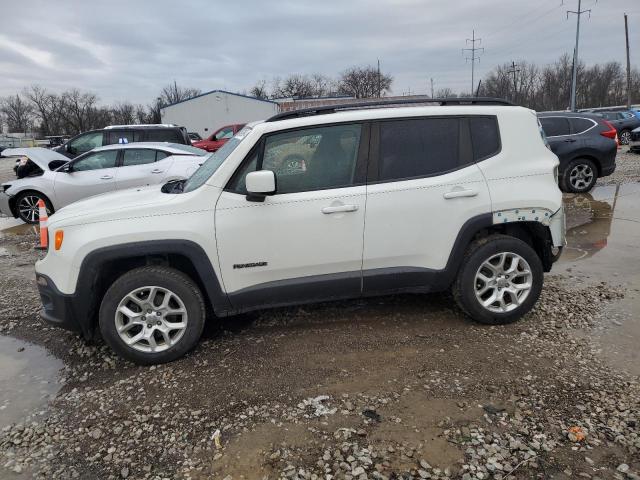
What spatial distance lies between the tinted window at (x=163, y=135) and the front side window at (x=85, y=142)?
1.34 m

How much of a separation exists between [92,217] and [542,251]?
3821mm

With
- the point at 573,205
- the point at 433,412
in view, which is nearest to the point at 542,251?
the point at 433,412

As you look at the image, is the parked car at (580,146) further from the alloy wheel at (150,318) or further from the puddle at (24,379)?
the puddle at (24,379)

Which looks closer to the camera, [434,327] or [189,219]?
[189,219]

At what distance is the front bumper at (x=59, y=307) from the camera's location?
366 centimetres

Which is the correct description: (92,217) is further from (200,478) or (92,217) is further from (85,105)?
(85,105)

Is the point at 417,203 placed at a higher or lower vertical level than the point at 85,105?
lower

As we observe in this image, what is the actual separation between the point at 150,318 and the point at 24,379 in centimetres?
114

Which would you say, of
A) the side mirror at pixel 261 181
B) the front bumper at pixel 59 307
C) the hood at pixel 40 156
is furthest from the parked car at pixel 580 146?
the hood at pixel 40 156

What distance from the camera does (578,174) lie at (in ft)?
35.0

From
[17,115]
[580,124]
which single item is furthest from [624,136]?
[17,115]

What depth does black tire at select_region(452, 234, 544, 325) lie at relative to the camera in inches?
159

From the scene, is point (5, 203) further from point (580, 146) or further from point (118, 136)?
point (580, 146)

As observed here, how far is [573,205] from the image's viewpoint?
31.6ft
